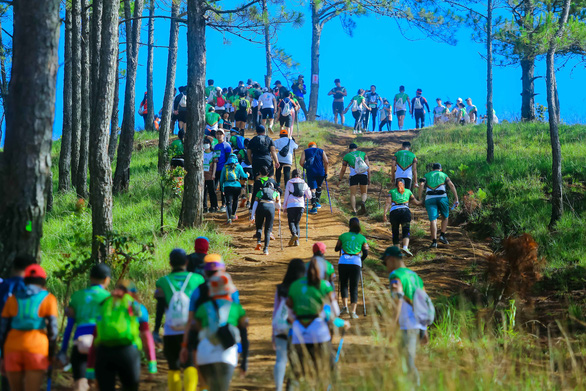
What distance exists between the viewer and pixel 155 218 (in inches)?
585

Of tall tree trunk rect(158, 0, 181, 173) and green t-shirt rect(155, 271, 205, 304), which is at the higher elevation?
tall tree trunk rect(158, 0, 181, 173)

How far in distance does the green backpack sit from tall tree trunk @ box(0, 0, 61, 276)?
2.14 m

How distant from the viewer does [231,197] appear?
14242 mm

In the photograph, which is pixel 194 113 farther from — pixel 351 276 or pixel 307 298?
pixel 307 298

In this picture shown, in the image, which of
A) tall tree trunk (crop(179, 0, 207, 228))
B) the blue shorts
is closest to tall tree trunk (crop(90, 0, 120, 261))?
tall tree trunk (crop(179, 0, 207, 228))

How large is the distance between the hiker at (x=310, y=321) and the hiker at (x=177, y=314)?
92cm

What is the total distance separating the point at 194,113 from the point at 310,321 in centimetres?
858

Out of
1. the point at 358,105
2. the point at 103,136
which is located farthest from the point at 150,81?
the point at 103,136

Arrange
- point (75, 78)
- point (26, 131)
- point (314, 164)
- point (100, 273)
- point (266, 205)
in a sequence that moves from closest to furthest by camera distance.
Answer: point (100, 273) → point (26, 131) → point (266, 205) → point (314, 164) → point (75, 78)

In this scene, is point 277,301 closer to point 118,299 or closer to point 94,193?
point 118,299

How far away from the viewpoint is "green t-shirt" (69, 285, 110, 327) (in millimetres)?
5184

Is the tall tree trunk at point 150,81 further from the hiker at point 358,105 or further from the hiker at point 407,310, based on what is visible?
the hiker at point 407,310

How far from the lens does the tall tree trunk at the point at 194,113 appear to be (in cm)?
1310

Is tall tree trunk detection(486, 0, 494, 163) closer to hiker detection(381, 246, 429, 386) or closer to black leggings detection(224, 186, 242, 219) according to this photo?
black leggings detection(224, 186, 242, 219)
